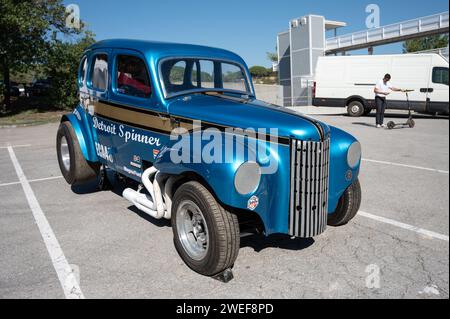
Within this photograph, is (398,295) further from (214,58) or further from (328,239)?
(214,58)

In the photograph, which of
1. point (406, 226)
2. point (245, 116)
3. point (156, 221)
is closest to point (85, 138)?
point (156, 221)

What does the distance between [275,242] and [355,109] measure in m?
14.5

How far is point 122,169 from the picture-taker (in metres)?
4.80

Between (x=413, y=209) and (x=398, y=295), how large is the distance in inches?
86.3

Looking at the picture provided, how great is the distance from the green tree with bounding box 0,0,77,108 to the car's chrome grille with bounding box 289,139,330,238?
18.4 m

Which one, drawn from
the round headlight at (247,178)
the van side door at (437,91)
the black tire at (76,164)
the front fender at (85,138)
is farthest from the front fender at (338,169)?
the van side door at (437,91)

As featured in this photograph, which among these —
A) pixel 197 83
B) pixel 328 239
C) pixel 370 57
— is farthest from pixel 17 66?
pixel 328 239

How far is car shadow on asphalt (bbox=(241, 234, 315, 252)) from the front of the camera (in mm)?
3875

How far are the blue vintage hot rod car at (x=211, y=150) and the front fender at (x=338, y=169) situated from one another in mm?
11

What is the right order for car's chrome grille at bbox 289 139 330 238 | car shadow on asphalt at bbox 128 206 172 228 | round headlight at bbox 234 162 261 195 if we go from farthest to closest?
car shadow on asphalt at bbox 128 206 172 228
car's chrome grille at bbox 289 139 330 238
round headlight at bbox 234 162 261 195

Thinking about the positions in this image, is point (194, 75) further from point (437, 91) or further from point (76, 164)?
point (437, 91)

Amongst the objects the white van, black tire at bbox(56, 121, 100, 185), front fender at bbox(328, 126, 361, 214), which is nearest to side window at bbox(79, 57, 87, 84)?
black tire at bbox(56, 121, 100, 185)

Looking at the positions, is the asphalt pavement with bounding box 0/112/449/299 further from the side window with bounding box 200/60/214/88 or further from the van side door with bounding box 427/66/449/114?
the van side door with bounding box 427/66/449/114

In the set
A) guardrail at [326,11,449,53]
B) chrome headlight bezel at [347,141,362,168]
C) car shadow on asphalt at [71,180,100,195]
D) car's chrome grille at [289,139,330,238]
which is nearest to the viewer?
car's chrome grille at [289,139,330,238]
